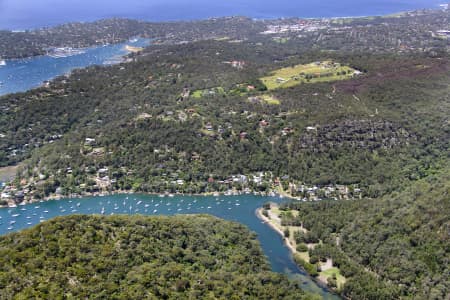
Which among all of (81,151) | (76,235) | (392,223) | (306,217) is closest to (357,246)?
(392,223)

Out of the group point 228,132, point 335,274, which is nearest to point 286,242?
point 335,274

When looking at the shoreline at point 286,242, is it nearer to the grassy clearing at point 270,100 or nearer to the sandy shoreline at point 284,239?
the sandy shoreline at point 284,239

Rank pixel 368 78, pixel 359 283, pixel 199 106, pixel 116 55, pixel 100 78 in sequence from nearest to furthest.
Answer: pixel 359 283 < pixel 199 106 < pixel 368 78 < pixel 100 78 < pixel 116 55

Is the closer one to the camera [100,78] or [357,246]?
[357,246]

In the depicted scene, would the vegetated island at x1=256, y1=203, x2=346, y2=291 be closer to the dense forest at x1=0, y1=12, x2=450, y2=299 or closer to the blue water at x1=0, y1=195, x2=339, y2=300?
the dense forest at x1=0, y1=12, x2=450, y2=299

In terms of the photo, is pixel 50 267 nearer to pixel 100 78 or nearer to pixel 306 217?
pixel 306 217

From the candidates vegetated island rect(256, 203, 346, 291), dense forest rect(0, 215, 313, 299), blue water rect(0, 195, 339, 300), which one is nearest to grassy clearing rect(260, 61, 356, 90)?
blue water rect(0, 195, 339, 300)

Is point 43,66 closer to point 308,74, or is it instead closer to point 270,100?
point 308,74
